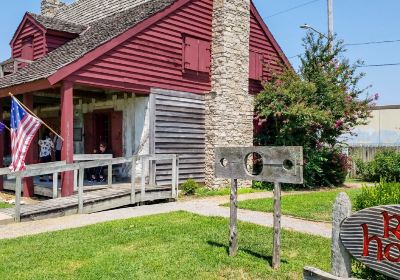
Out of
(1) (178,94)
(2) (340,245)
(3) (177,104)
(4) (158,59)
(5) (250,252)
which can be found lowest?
Result: (5) (250,252)

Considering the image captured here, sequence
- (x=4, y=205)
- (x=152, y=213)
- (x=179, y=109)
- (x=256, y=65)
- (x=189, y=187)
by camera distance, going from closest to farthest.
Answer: (x=152, y=213) → (x=4, y=205) → (x=189, y=187) → (x=179, y=109) → (x=256, y=65)

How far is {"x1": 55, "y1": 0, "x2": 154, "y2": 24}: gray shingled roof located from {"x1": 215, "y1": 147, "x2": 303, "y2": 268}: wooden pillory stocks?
1165cm

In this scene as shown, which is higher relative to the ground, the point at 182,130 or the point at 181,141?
the point at 182,130

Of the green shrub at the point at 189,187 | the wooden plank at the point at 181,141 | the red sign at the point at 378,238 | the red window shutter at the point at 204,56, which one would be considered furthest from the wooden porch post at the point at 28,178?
the red sign at the point at 378,238

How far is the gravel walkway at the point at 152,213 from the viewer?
26.6ft

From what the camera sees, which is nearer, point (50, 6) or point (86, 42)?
point (86, 42)

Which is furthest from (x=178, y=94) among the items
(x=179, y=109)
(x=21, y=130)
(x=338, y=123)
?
(x=338, y=123)

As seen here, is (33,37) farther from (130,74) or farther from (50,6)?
(50,6)

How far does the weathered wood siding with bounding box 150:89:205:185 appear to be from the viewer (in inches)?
545

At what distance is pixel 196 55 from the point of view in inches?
596

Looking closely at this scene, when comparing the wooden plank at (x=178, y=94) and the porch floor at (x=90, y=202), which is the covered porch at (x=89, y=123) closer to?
the wooden plank at (x=178, y=94)

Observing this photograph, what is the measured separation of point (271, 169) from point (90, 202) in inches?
245

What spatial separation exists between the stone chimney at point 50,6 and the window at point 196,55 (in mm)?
10623

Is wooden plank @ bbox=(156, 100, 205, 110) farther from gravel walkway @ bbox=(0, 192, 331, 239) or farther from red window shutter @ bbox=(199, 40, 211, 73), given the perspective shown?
gravel walkway @ bbox=(0, 192, 331, 239)
